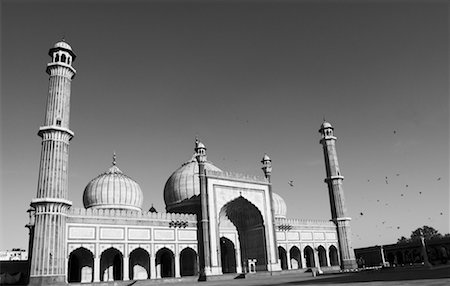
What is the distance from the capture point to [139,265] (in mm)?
30156

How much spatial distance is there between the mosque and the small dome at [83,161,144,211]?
0.09m

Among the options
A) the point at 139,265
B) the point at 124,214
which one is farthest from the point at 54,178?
the point at 139,265

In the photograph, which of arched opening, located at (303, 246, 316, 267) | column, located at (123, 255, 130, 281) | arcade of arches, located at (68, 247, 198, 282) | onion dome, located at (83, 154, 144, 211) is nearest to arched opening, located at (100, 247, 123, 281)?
arcade of arches, located at (68, 247, 198, 282)

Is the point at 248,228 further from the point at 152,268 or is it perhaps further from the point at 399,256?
the point at 399,256

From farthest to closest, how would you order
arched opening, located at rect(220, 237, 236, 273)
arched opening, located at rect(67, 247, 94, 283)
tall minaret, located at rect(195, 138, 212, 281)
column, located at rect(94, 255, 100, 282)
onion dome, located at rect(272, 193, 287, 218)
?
onion dome, located at rect(272, 193, 287, 218) → arched opening, located at rect(220, 237, 236, 273) → tall minaret, located at rect(195, 138, 212, 281) → arched opening, located at rect(67, 247, 94, 283) → column, located at rect(94, 255, 100, 282)

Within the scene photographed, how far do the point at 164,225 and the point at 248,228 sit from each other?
381 inches

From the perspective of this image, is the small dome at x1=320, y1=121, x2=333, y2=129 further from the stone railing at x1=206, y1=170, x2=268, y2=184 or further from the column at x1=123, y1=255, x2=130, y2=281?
the column at x1=123, y1=255, x2=130, y2=281

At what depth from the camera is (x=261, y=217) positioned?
115ft

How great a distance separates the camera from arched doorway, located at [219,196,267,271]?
113 ft

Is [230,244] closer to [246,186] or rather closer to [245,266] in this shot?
[245,266]

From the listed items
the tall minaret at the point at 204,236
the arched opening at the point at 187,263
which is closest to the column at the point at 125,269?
the tall minaret at the point at 204,236

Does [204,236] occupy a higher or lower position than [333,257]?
higher

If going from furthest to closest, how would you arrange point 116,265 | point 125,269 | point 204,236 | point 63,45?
point 204,236 → point 116,265 → point 63,45 → point 125,269

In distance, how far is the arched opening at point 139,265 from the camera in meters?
29.9
